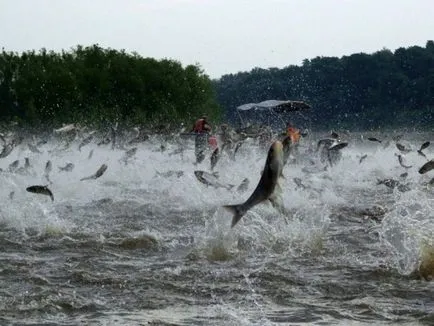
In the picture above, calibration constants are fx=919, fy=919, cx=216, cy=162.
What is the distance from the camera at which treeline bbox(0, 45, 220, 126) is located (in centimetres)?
6262

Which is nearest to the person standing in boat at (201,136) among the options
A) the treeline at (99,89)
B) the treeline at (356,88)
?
the treeline at (99,89)

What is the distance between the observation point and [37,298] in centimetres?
792

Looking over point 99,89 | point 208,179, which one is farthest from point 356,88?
point 208,179

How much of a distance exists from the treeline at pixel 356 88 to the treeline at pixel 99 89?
28.8 m

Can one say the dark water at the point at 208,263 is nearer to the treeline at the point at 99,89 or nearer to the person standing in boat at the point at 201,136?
the person standing in boat at the point at 201,136

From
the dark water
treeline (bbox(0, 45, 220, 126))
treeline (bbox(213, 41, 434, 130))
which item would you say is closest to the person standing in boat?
the dark water

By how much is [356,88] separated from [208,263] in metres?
100

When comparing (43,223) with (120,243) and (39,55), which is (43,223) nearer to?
(120,243)

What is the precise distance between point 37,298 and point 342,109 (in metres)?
99.7

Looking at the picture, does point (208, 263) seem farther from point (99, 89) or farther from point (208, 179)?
point (99, 89)

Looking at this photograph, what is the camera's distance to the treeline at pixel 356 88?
9988cm

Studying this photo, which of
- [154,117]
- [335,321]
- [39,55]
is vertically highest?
[39,55]

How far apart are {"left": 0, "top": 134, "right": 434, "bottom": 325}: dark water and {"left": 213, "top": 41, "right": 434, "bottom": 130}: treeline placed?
80090mm

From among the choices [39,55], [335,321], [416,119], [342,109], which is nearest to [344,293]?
[335,321]
